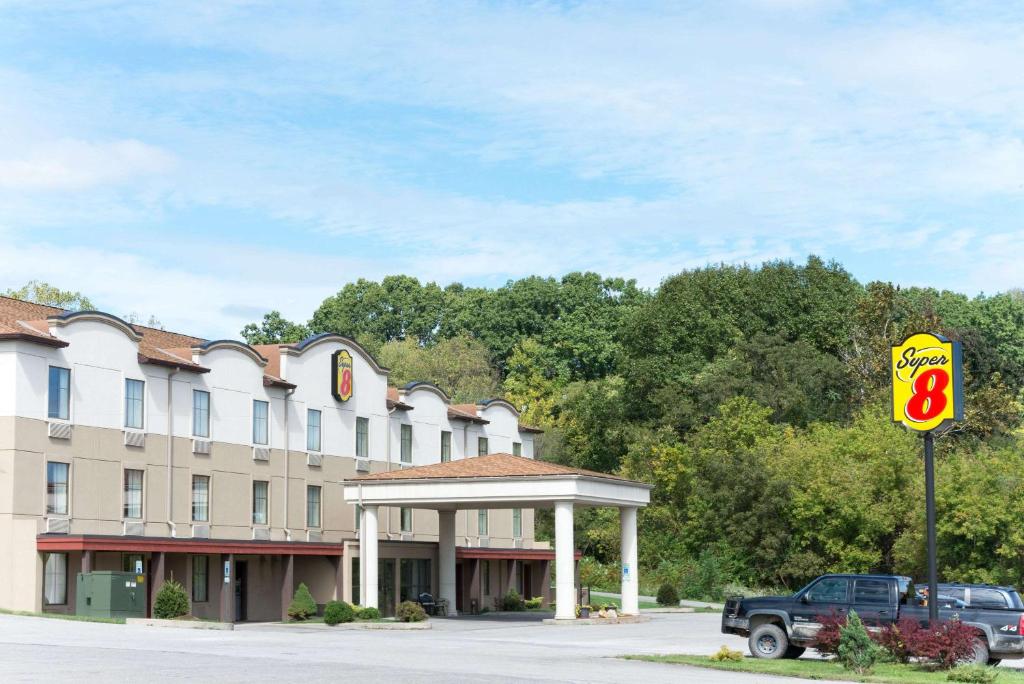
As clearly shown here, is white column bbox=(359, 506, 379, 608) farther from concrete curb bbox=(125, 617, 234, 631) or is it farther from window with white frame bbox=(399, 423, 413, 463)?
window with white frame bbox=(399, 423, 413, 463)

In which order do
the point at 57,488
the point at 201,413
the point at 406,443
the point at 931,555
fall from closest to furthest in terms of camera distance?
the point at 931,555, the point at 57,488, the point at 201,413, the point at 406,443

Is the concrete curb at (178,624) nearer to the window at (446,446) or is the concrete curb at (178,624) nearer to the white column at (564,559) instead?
the white column at (564,559)

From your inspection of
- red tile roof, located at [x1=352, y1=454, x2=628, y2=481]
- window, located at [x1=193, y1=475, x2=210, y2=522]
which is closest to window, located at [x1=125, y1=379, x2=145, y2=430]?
window, located at [x1=193, y1=475, x2=210, y2=522]

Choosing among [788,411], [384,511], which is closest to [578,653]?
[384,511]

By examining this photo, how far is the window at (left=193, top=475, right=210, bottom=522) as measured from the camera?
52.2 meters

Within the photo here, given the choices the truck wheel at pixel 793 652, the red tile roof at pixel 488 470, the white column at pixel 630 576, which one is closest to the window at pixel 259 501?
the red tile roof at pixel 488 470

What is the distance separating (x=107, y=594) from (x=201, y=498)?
9.54 metres

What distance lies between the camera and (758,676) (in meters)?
26.8

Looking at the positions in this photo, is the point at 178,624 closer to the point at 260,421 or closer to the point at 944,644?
the point at 260,421

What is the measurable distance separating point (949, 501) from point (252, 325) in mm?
65374

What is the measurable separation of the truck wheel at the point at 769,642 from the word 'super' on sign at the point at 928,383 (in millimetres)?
5390

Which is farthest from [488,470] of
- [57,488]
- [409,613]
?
[57,488]

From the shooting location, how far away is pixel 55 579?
4472cm

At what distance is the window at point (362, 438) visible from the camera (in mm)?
61969
